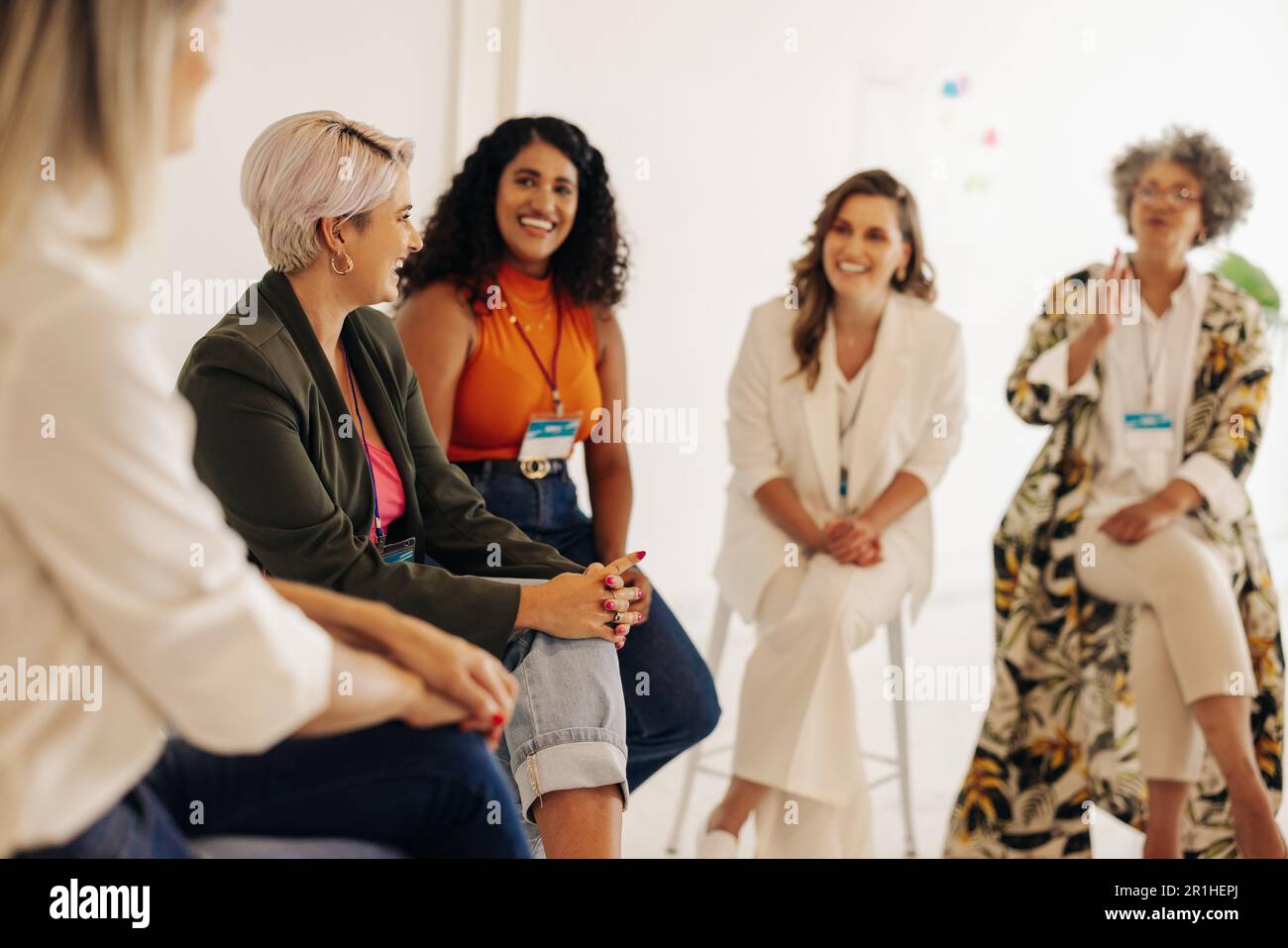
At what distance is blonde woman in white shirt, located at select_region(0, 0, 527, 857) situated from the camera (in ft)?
2.69

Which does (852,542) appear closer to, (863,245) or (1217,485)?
(863,245)

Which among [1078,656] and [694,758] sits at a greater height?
[1078,656]

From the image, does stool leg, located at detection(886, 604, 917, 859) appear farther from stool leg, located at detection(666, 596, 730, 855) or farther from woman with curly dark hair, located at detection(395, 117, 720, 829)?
woman with curly dark hair, located at detection(395, 117, 720, 829)

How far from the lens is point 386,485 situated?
184 centimetres

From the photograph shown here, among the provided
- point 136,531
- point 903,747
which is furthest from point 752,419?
point 136,531

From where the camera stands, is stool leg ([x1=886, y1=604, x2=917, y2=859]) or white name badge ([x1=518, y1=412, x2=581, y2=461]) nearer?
white name badge ([x1=518, y1=412, x2=581, y2=461])

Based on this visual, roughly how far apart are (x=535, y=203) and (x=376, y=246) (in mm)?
752

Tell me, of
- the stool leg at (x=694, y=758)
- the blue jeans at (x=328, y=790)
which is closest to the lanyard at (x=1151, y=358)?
the stool leg at (x=694, y=758)

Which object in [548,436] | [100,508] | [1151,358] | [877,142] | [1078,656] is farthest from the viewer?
[877,142]

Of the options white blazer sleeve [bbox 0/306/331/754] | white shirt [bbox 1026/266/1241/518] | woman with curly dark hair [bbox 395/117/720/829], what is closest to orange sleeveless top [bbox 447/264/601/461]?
woman with curly dark hair [bbox 395/117/720/829]

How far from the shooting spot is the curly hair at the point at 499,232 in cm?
250

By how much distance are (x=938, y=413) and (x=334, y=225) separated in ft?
5.14

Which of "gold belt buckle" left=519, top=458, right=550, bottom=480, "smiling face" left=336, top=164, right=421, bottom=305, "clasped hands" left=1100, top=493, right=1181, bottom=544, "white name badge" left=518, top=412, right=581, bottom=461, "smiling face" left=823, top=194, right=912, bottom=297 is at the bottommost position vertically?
"clasped hands" left=1100, top=493, right=1181, bottom=544

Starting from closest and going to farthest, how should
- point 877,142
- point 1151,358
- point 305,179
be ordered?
point 305,179 < point 1151,358 < point 877,142
